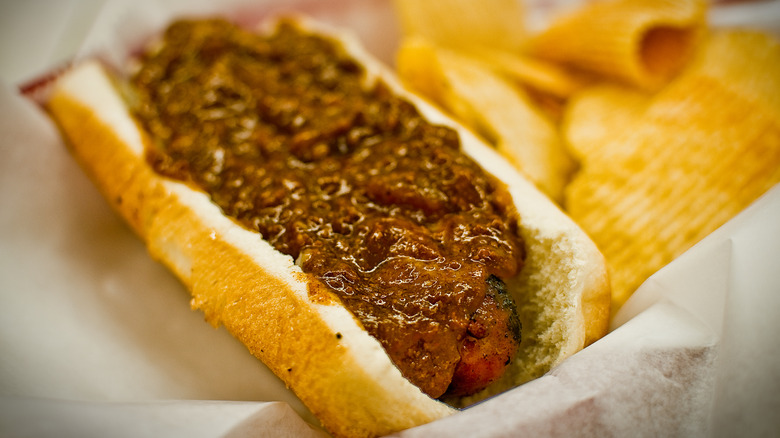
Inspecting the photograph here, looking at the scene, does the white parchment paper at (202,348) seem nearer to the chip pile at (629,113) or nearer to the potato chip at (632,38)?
the chip pile at (629,113)

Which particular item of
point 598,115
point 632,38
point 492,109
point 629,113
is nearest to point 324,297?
point 492,109

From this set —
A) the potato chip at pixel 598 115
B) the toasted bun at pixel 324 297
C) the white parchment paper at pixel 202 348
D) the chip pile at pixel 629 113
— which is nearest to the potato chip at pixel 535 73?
the chip pile at pixel 629 113

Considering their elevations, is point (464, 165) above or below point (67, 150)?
above

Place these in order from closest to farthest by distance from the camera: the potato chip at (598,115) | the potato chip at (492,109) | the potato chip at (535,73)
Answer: the potato chip at (492,109)
the potato chip at (598,115)
the potato chip at (535,73)

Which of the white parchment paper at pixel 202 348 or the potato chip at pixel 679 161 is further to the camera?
the potato chip at pixel 679 161

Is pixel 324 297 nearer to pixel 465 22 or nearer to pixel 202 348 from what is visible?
pixel 202 348

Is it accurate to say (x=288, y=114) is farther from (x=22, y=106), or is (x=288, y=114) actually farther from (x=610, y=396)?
(x=610, y=396)

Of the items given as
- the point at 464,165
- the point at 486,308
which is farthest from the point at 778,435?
the point at 464,165
